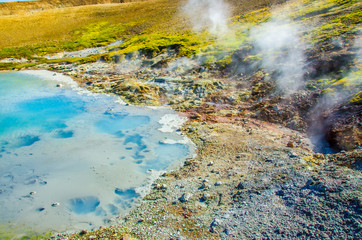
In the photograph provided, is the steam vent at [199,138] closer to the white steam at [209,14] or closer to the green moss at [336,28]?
the green moss at [336,28]

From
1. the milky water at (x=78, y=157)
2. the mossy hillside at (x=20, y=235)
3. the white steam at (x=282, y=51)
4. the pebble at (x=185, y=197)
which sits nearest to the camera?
the mossy hillside at (x=20, y=235)

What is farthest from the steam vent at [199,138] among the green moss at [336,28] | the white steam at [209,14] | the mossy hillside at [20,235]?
the white steam at [209,14]

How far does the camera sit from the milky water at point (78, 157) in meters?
11.8

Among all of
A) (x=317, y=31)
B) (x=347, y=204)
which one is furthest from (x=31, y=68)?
(x=347, y=204)

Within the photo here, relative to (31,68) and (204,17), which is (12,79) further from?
(204,17)

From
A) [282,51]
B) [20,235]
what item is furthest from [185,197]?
[282,51]

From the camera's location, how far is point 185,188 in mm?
12617

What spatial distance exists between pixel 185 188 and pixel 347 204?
7.06 m

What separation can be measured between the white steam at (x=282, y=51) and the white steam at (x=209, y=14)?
956cm

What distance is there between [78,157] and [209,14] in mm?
53015

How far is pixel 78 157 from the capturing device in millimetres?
16156

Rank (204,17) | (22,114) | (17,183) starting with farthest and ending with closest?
(204,17) → (22,114) → (17,183)

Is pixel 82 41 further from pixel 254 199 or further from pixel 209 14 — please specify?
pixel 254 199

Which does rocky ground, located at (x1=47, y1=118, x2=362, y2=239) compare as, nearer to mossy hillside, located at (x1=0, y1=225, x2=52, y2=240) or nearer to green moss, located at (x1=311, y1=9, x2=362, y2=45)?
mossy hillside, located at (x1=0, y1=225, x2=52, y2=240)
